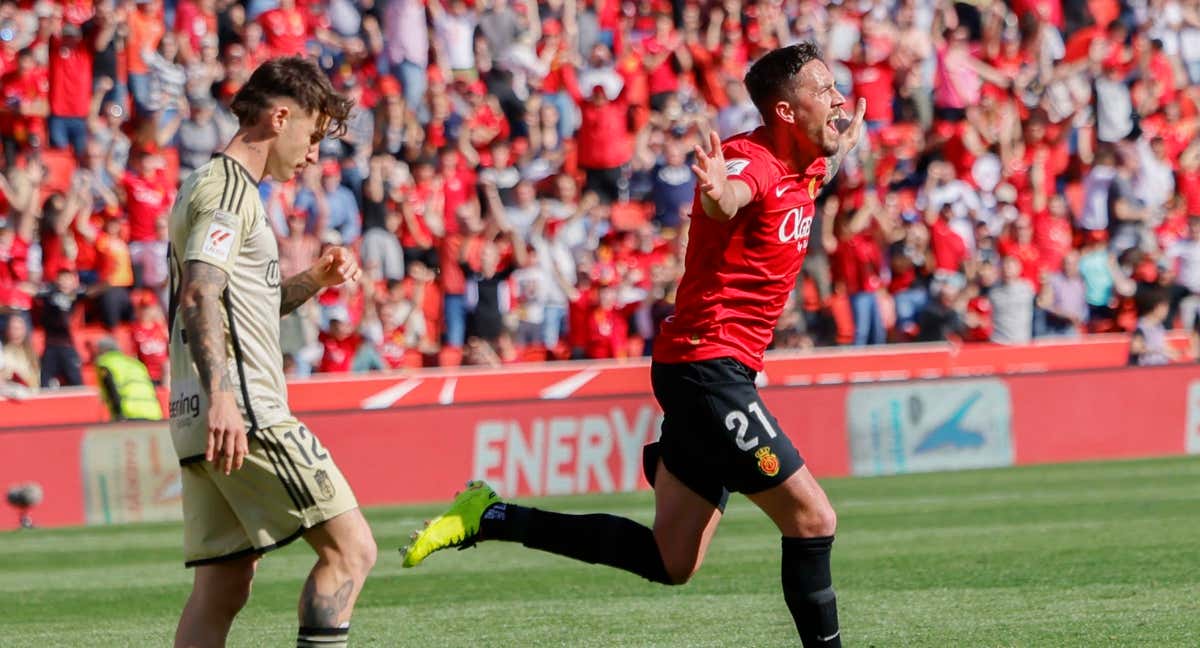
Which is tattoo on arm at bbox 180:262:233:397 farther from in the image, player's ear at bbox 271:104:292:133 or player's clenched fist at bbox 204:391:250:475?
player's ear at bbox 271:104:292:133

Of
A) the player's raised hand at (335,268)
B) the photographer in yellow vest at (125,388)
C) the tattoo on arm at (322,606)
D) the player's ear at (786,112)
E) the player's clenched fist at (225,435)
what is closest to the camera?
the player's clenched fist at (225,435)

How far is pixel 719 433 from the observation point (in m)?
6.56

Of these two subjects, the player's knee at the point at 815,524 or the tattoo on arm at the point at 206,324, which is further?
the player's knee at the point at 815,524

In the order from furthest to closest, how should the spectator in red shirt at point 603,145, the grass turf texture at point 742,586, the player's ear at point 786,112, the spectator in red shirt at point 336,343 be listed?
the spectator in red shirt at point 603,145 → the spectator in red shirt at point 336,343 → the grass turf texture at point 742,586 → the player's ear at point 786,112

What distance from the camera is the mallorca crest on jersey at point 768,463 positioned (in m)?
6.44

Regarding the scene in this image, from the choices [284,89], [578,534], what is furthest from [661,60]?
[284,89]

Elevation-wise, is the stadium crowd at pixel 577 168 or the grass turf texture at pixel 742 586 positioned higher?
the stadium crowd at pixel 577 168

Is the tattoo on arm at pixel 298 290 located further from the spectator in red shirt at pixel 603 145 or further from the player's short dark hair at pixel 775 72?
the spectator in red shirt at pixel 603 145

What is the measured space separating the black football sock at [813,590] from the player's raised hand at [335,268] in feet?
5.84

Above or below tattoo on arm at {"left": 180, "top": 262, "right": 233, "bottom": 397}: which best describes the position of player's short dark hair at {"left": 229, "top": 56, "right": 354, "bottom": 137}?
above

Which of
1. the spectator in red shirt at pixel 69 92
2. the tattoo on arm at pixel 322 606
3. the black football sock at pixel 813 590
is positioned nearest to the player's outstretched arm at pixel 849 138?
the black football sock at pixel 813 590

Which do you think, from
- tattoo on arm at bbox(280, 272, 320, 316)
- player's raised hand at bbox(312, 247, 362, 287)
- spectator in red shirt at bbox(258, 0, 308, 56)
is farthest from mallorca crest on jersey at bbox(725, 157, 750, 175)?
spectator in red shirt at bbox(258, 0, 308, 56)

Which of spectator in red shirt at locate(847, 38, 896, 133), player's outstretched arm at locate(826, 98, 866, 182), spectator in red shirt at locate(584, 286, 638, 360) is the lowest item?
spectator in red shirt at locate(584, 286, 638, 360)

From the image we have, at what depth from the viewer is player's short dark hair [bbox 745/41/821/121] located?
22.3 ft
